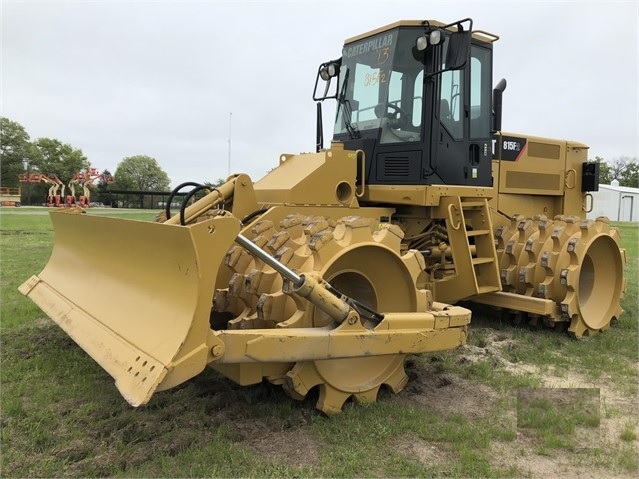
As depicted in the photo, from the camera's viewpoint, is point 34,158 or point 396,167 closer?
point 396,167

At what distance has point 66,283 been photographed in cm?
524

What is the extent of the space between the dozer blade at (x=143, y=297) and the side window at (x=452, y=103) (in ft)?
11.6

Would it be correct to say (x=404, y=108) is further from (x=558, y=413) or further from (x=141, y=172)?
(x=141, y=172)

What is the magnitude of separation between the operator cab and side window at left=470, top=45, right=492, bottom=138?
11 millimetres

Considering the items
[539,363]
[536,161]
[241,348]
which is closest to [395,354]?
[241,348]

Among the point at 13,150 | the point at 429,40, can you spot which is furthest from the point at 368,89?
the point at 13,150

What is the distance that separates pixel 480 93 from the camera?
21.1ft

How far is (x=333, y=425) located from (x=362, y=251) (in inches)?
50.4

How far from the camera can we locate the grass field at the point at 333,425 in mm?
3264

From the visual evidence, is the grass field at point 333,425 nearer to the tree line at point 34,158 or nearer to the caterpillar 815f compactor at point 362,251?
the caterpillar 815f compactor at point 362,251

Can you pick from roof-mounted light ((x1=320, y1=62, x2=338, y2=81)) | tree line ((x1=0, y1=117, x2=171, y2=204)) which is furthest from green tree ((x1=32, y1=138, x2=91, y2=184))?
roof-mounted light ((x1=320, y1=62, x2=338, y2=81))

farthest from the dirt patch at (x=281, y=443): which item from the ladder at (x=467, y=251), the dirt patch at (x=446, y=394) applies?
the ladder at (x=467, y=251)

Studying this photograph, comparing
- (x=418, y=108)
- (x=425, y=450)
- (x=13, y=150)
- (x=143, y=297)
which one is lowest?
(x=425, y=450)

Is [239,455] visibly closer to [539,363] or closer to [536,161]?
[539,363]
